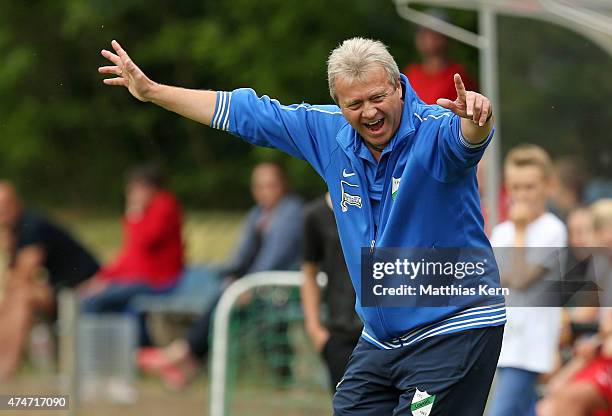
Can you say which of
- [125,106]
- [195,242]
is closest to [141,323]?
[195,242]

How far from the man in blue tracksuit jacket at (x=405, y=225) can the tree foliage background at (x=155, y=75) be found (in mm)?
7868

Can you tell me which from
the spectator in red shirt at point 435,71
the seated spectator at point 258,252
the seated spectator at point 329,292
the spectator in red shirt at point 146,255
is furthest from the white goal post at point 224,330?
the spectator in red shirt at point 146,255

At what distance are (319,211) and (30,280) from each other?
4.98m

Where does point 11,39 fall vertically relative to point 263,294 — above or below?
above

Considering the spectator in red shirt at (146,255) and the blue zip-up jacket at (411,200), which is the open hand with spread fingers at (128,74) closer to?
the blue zip-up jacket at (411,200)

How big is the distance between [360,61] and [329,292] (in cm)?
302

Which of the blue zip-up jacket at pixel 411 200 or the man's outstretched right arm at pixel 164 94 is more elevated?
the man's outstretched right arm at pixel 164 94

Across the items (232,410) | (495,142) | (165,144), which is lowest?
(232,410)

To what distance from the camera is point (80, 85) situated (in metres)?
20.4

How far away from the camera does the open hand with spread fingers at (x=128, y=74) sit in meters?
5.34

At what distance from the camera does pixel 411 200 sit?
4.95 metres

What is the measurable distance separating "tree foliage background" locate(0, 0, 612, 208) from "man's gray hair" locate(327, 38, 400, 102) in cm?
786

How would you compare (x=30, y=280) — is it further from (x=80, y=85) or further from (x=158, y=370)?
(x=80, y=85)

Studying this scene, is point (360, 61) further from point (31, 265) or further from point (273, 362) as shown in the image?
point (31, 265)
